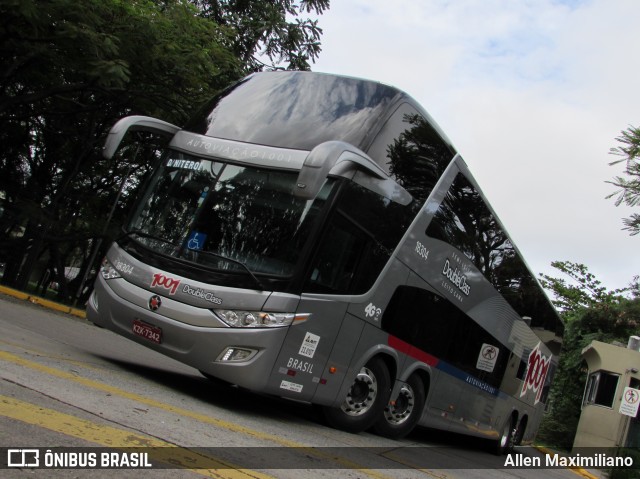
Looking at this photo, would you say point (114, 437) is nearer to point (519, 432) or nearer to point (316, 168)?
point (316, 168)

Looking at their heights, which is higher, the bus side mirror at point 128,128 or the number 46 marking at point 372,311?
the bus side mirror at point 128,128

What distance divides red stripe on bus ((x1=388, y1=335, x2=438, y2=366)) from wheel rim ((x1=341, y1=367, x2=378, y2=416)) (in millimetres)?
518

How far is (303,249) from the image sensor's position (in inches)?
277

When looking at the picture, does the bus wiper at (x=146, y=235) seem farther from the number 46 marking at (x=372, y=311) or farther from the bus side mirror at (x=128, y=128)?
the number 46 marking at (x=372, y=311)

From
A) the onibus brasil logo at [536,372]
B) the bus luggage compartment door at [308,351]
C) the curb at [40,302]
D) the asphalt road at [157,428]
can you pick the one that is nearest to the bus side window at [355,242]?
the bus luggage compartment door at [308,351]

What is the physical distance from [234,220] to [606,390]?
64.8ft

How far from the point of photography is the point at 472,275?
10.6m

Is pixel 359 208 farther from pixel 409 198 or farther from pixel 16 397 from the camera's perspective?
pixel 16 397

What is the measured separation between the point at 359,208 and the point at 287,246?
106 centimetres

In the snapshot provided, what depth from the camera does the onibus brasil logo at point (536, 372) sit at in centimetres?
1409

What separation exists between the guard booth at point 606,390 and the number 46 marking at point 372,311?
52.1ft

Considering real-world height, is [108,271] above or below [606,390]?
below

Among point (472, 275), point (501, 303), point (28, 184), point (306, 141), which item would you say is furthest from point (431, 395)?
point (28, 184)

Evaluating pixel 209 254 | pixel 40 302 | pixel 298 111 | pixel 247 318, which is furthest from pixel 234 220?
pixel 40 302
